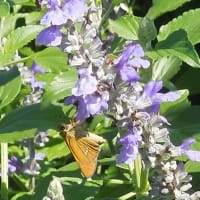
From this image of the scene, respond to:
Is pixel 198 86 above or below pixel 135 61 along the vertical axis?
below

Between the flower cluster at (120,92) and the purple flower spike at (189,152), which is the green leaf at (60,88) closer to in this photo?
the flower cluster at (120,92)

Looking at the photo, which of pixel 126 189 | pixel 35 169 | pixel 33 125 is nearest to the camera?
pixel 33 125

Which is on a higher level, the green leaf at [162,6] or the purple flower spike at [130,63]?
the green leaf at [162,6]

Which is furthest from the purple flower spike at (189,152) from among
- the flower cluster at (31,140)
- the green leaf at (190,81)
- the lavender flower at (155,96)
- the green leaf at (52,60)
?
the green leaf at (190,81)

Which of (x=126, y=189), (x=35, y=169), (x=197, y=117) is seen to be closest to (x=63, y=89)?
(x=197, y=117)

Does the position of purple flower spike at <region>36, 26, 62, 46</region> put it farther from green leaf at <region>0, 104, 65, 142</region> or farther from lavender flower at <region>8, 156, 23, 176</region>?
lavender flower at <region>8, 156, 23, 176</region>

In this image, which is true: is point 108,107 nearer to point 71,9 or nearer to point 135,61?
point 135,61

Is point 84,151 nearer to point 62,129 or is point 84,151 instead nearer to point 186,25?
point 62,129

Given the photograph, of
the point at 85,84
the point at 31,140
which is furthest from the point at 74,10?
the point at 31,140
